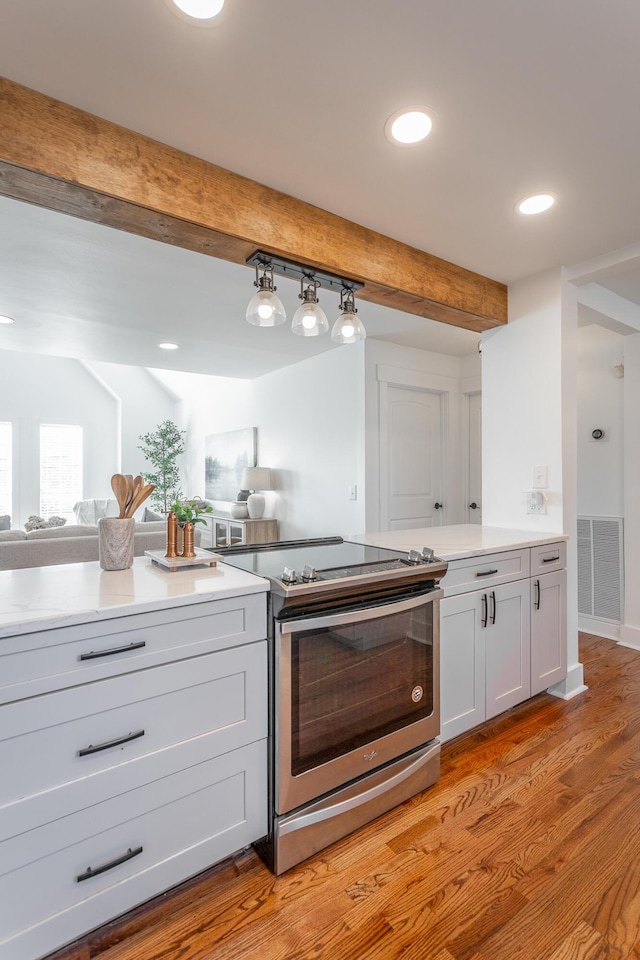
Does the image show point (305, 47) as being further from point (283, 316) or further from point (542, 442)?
point (542, 442)

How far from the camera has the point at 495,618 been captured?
88.2 inches

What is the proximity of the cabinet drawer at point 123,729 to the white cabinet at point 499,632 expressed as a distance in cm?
95

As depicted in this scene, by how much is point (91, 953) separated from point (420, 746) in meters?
1.21

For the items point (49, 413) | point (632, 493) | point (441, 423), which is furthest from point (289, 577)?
point (49, 413)

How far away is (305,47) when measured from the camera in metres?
→ 1.27

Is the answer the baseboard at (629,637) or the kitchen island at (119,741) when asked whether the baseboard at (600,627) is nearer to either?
the baseboard at (629,637)

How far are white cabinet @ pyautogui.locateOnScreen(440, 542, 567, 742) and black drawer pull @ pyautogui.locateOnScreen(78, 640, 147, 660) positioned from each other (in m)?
1.24

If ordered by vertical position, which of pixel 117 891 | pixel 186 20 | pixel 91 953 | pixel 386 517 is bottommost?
pixel 91 953

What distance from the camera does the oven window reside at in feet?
5.04

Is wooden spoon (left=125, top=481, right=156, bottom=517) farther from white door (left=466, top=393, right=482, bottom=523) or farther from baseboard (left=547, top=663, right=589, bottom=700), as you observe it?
white door (left=466, top=393, right=482, bottom=523)

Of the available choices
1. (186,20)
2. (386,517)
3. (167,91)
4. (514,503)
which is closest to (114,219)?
(167,91)

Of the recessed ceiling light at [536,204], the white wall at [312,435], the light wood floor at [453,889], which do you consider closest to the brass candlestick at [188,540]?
the light wood floor at [453,889]

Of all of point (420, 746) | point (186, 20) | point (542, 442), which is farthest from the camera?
point (542, 442)

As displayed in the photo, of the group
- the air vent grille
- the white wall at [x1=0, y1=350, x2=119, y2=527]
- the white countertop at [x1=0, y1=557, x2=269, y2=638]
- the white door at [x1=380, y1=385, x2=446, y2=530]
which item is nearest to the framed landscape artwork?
the white wall at [x1=0, y1=350, x2=119, y2=527]
